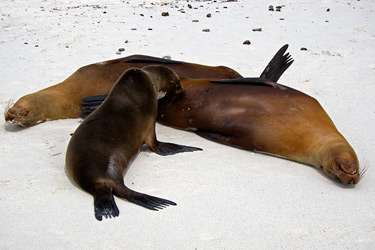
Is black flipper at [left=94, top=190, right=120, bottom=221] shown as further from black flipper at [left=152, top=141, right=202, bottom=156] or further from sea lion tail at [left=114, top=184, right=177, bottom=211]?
black flipper at [left=152, top=141, right=202, bottom=156]

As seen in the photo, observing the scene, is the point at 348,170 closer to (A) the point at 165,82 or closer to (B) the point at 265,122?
(B) the point at 265,122

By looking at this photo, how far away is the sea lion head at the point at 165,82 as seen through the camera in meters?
3.56

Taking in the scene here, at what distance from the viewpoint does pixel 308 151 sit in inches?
118

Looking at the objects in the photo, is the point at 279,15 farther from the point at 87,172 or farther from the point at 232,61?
the point at 87,172

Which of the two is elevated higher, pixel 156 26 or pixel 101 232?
pixel 101 232

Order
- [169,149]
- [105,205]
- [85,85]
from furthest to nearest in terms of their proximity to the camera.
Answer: [85,85] → [169,149] → [105,205]

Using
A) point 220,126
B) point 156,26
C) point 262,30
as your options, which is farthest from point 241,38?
point 220,126

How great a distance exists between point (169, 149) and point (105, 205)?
0.93m

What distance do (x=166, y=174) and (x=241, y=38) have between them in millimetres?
4627

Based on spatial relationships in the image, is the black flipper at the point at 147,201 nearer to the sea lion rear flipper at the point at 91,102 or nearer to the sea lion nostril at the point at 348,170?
the sea lion nostril at the point at 348,170

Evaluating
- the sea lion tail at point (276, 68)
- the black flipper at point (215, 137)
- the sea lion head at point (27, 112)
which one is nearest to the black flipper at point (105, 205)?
the black flipper at point (215, 137)

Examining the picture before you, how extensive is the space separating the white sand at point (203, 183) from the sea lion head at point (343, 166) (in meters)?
0.06

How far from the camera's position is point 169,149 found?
10.0 ft

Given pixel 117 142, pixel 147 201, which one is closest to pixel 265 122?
pixel 117 142
